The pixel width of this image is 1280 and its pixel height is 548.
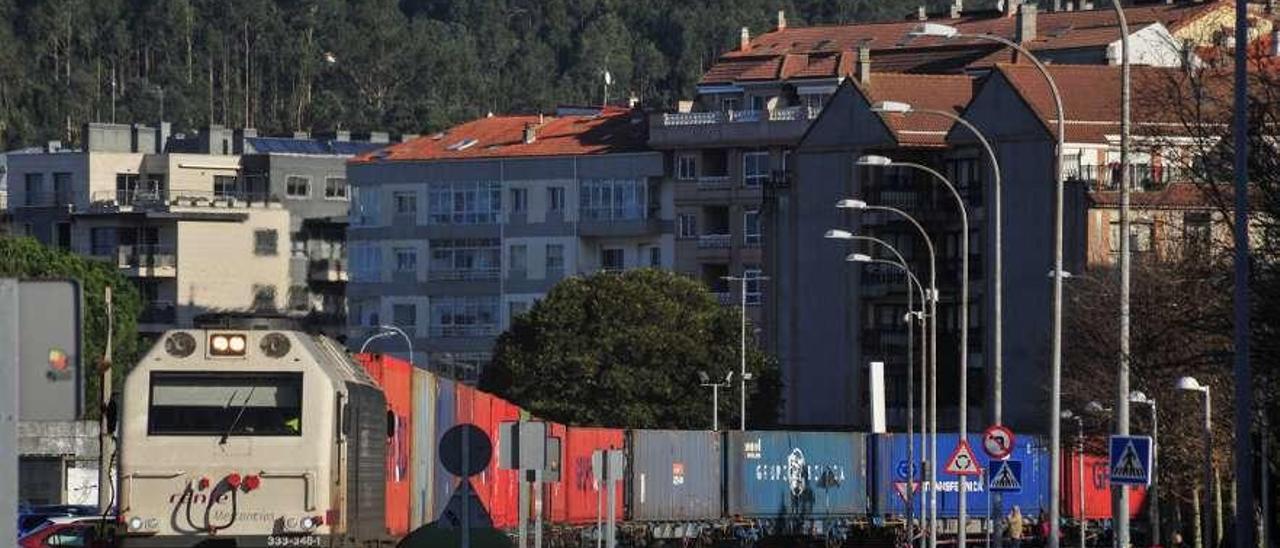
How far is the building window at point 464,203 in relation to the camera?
138m

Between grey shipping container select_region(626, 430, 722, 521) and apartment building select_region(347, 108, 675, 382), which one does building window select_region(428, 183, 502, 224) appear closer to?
apartment building select_region(347, 108, 675, 382)

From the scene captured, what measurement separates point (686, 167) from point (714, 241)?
3936 mm

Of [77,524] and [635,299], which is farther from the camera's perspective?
[635,299]

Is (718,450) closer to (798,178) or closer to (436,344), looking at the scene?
(798,178)

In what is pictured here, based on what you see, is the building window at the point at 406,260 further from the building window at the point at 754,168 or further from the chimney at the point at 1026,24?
the chimney at the point at 1026,24

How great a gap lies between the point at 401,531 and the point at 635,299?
65492 millimetres

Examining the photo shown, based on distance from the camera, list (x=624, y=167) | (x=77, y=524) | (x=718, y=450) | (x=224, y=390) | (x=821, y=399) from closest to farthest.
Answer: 1. (x=224, y=390)
2. (x=77, y=524)
3. (x=718, y=450)
4. (x=821, y=399)
5. (x=624, y=167)

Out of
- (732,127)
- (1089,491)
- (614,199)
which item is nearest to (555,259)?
(614,199)

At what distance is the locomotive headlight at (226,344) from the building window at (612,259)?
10559cm

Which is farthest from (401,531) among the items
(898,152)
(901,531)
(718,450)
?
(898,152)

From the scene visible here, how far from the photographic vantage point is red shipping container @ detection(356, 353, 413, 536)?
34.9 meters

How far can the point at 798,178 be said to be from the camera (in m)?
111

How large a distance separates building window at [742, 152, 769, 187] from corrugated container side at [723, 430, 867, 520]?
50.8m

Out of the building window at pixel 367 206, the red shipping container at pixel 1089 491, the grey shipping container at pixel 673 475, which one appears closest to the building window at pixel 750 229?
the building window at pixel 367 206
